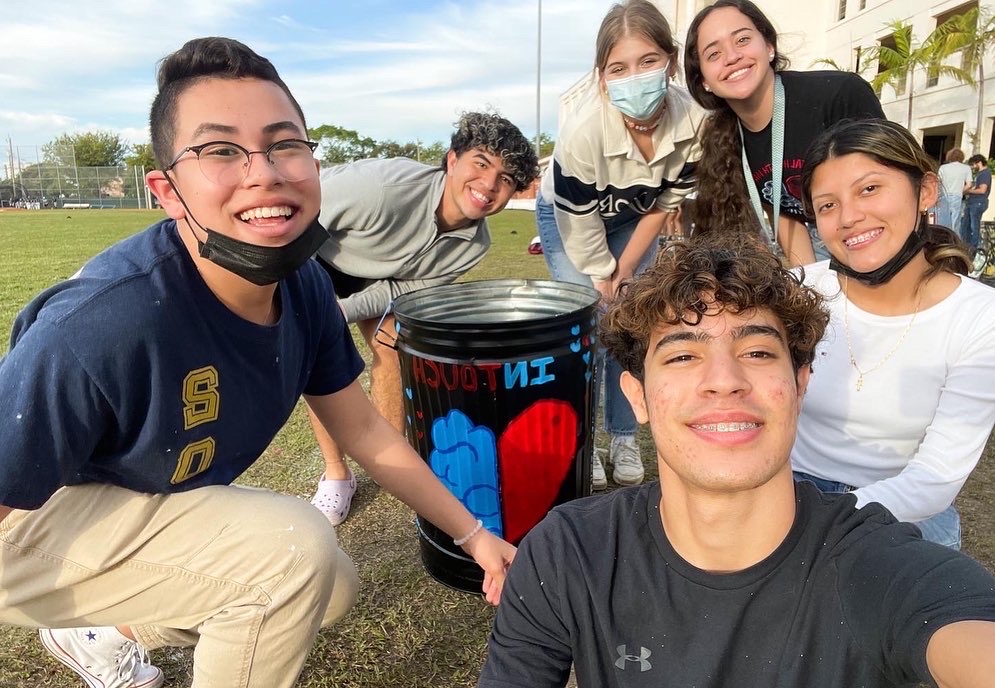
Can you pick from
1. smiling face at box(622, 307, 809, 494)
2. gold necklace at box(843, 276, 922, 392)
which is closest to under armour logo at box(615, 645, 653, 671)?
smiling face at box(622, 307, 809, 494)

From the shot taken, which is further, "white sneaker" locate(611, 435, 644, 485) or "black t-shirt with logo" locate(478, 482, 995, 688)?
"white sneaker" locate(611, 435, 644, 485)

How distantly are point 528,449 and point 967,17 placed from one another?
21.4 metres

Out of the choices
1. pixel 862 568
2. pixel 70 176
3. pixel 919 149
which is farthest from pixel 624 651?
pixel 70 176

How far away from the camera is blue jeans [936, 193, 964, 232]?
350 inches

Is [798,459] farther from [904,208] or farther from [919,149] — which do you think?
[919,149]

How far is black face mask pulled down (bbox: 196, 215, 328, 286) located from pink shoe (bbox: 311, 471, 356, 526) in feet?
5.74

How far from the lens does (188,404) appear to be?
5.23 ft

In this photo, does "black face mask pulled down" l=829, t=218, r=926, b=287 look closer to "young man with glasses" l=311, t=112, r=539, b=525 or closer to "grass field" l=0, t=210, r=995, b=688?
"young man with glasses" l=311, t=112, r=539, b=525

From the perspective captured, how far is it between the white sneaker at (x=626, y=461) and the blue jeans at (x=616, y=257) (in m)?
0.04

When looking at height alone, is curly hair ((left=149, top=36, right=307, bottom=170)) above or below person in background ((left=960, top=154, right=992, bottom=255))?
above

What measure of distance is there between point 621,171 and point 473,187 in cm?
66

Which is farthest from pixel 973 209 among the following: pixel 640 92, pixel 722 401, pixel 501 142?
pixel 722 401

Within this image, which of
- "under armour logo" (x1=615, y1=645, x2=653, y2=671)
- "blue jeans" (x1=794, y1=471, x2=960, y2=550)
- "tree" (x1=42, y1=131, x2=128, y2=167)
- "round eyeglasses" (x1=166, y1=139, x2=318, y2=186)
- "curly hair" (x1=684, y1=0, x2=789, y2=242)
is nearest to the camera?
"under armour logo" (x1=615, y1=645, x2=653, y2=671)

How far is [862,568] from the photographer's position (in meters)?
1.17
